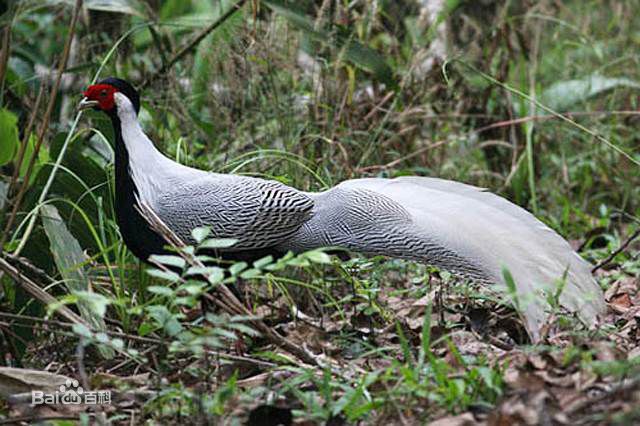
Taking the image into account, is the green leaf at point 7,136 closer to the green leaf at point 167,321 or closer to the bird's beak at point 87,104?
the bird's beak at point 87,104

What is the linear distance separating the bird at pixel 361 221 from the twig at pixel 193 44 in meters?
1.04

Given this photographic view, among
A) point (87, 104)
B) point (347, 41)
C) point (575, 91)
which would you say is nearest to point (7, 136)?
point (87, 104)

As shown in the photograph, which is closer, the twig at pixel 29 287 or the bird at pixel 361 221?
the twig at pixel 29 287

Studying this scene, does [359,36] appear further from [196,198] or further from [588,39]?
[196,198]

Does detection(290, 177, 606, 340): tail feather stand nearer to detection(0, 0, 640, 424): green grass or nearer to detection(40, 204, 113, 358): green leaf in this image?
detection(0, 0, 640, 424): green grass

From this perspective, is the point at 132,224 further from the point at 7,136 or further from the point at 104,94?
the point at 7,136

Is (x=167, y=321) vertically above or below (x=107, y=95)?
below

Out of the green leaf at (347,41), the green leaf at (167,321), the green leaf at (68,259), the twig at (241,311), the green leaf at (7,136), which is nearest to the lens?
the green leaf at (167,321)

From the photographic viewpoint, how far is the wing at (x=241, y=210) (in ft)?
12.1

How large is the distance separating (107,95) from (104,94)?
0.6 inches

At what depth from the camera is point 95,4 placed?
16.6 feet

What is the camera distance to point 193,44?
4980 millimetres

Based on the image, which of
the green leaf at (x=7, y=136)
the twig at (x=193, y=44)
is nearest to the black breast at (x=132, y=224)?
the green leaf at (x=7, y=136)

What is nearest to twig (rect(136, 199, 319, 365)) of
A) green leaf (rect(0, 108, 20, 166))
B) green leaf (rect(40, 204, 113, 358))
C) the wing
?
green leaf (rect(40, 204, 113, 358))
